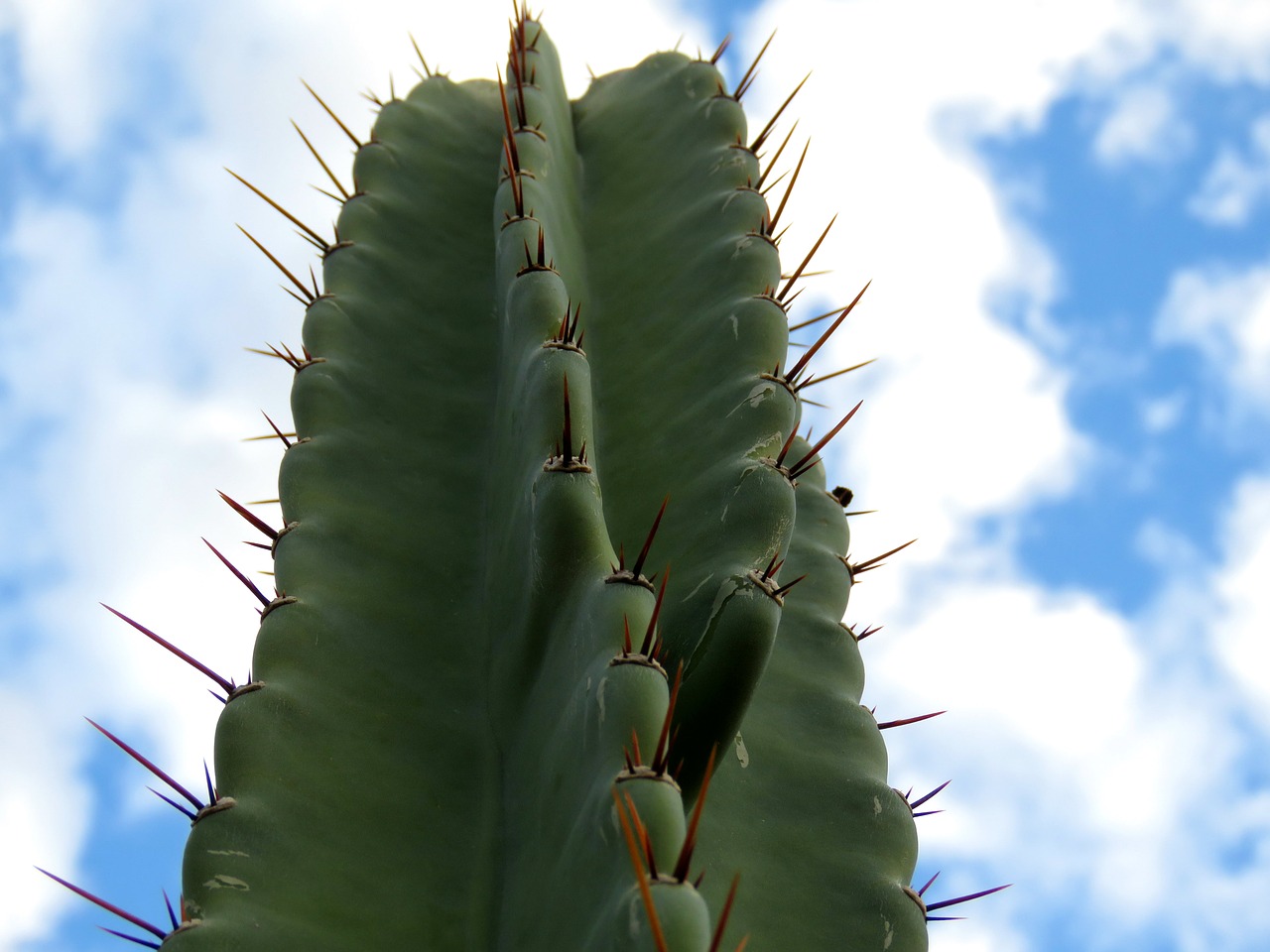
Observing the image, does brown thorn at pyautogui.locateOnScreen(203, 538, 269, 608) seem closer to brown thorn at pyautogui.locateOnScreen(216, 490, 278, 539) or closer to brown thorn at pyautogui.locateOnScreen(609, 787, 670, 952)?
brown thorn at pyautogui.locateOnScreen(216, 490, 278, 539)

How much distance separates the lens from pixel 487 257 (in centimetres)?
295

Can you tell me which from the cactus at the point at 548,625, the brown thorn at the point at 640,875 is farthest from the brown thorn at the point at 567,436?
the brown thorn at the point at 640,875

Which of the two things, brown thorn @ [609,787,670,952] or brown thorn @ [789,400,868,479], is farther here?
brown thorn @ [789,400,868,479]

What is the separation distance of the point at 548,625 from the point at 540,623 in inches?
0.6

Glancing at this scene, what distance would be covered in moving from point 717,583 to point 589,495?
0.82 ft

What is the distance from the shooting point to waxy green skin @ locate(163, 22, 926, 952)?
1.84 metres

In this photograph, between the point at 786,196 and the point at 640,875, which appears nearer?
the point at 640,875

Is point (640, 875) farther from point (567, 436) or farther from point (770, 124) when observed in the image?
point (770, 124)

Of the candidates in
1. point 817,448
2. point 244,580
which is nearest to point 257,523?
point 244,580

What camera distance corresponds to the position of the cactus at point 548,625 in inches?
71.5

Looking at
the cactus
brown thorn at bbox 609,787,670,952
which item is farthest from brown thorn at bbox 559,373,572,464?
brown thorn at bbox 609,787,670,952

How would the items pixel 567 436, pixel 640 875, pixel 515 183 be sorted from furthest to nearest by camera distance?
1. pixel 515 183
2. pixel 567 436
3. pixel 640 875

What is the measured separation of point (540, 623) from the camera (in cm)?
205

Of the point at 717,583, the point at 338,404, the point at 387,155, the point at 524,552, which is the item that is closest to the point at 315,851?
the point at 524,552
